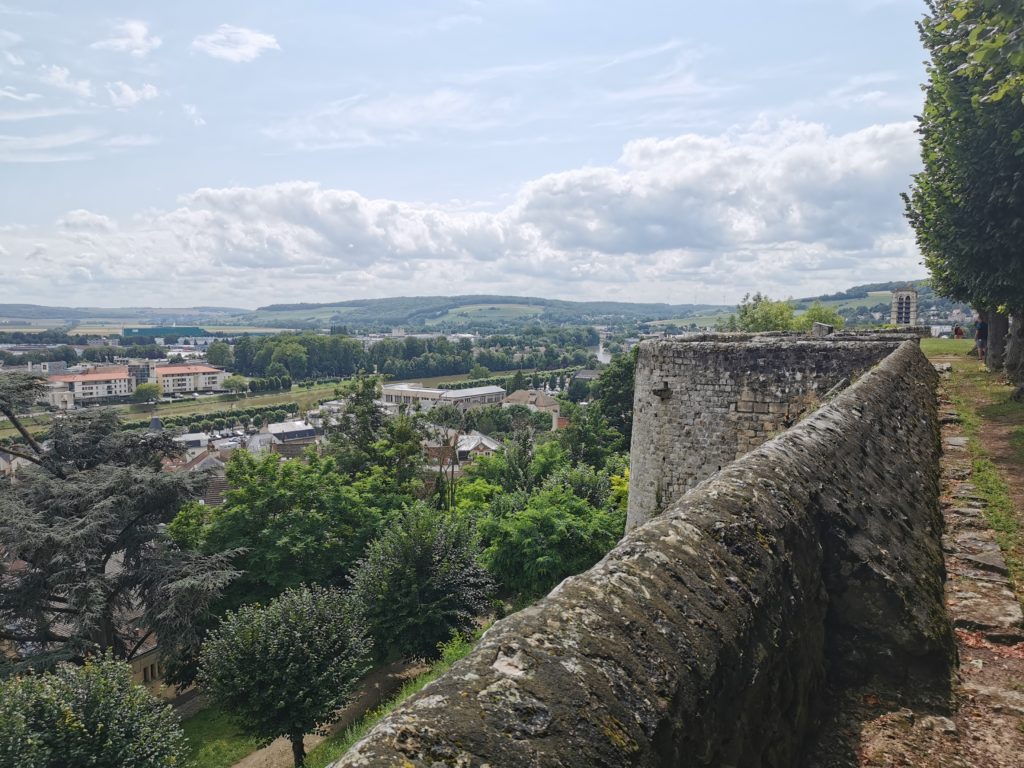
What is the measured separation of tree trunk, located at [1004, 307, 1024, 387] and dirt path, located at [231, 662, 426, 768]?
1832 cm

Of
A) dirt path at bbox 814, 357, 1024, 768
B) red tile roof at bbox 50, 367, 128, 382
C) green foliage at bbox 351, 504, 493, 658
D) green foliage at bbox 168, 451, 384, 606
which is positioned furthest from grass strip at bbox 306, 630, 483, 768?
red tile roof at bbox 50, 367, 128, 382

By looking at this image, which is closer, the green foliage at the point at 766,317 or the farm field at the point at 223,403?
the green foliage at the point at 766,317

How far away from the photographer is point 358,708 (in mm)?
19500

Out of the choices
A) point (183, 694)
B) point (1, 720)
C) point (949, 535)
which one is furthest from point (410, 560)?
point (949, 535)

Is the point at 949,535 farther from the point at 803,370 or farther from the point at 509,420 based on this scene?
the point at 509,420

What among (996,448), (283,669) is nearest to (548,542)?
(283,669)

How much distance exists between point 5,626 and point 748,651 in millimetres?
24071

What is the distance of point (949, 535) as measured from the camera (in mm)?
5664

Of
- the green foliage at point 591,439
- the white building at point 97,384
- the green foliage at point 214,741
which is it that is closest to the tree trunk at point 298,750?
the green foliage at point 214,741

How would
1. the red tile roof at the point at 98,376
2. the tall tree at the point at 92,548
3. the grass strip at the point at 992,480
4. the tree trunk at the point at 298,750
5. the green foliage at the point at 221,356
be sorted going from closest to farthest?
1. the grass strip at the point at 992,480
2. the tree trunk at the point at 298,750
3. the tall tree at the point at 92,548
4. the red tile roof at the point at 98,376
5. the green foliage at the point at 221,356

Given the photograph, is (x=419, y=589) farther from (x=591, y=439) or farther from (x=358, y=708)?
(x=591, y=439)

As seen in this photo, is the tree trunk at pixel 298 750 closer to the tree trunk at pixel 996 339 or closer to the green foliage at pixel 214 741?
the green foliage at pixel 214 741

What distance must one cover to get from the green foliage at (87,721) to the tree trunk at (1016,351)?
20.4 metres

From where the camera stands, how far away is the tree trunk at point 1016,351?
1500 centimetres
